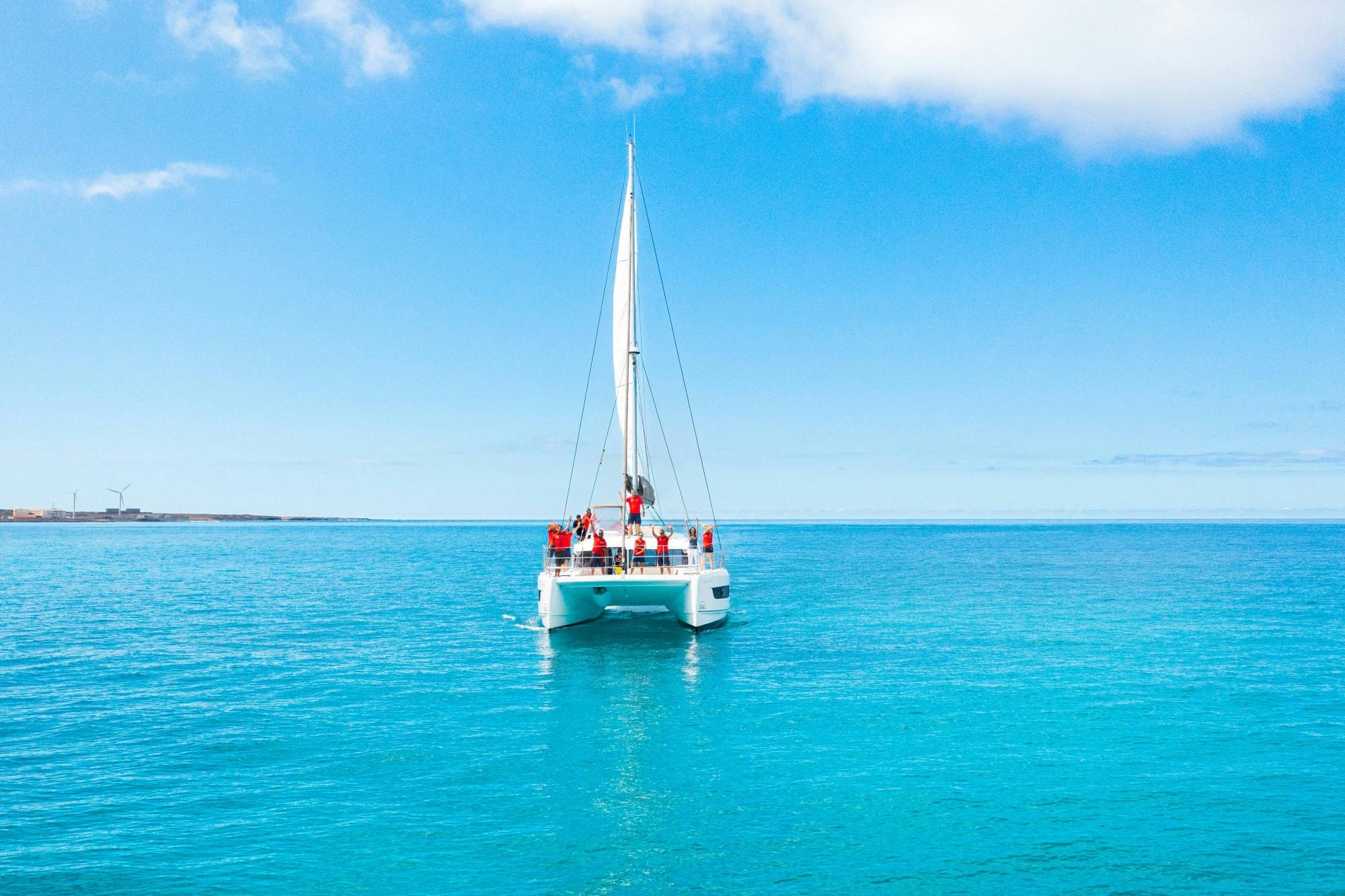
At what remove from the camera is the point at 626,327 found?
32.2m

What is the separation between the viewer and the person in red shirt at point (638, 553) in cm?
2792

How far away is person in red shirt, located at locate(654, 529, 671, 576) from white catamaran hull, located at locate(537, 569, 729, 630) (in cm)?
41

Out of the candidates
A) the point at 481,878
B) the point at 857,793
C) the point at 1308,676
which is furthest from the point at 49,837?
the point at 1308,676

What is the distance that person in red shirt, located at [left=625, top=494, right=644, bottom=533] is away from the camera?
2998 cm

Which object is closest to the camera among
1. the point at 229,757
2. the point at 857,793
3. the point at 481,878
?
the point at 481,878

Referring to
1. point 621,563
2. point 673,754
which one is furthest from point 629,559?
point 673,754

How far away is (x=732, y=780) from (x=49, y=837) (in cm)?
960

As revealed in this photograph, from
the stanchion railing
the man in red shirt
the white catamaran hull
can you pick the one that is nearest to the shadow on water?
the white catamaran hull

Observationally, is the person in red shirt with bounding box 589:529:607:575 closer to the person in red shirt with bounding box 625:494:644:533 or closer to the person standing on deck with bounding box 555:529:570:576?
the person standing on deck with bounding box 555:529:570:576

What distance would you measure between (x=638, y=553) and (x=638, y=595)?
53.2 inches

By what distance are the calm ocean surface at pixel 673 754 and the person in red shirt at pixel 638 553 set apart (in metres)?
2.52

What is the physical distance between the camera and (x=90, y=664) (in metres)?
24.4

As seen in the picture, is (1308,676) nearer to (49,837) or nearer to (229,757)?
(229,757)

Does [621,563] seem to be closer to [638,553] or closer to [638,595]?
[638,553]
